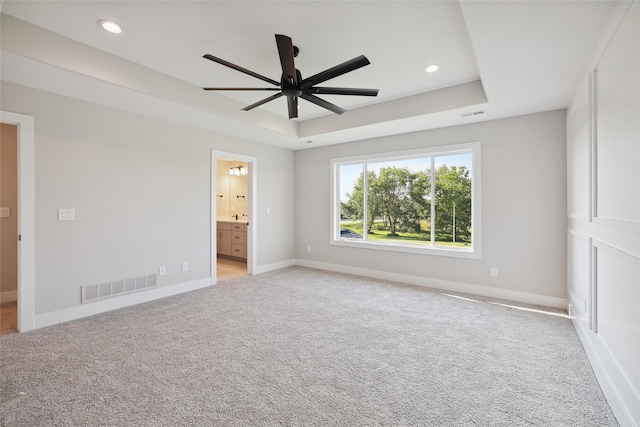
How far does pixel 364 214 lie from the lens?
548cm

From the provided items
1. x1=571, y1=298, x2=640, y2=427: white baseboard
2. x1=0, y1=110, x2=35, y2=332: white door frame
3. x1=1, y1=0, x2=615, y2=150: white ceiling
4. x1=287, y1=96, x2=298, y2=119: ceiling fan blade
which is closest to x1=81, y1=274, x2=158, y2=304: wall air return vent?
x1=0, y1=110, x2=35, y2=332: white door frame

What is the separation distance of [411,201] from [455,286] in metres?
1.49

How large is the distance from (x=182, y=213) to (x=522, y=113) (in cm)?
487

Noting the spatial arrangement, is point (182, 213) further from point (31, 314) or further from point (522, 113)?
point (522, 113)

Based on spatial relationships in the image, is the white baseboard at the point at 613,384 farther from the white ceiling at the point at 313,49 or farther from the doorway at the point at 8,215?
the doorway at the point at 8,215

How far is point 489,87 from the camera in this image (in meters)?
2.98

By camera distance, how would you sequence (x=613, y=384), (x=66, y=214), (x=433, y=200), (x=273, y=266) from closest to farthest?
(x=613, y=384), (x=66, y=214), (x=433, y=200), (x=273, y=266)

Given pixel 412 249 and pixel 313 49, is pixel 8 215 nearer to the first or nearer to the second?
pixel 313 49

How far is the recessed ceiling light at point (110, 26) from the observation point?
→ 2354 millimetres

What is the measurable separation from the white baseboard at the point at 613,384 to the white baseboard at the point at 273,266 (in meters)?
4.50

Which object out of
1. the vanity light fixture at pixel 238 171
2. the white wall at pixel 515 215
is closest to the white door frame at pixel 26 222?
the vanity light fixture at pixel 238 171

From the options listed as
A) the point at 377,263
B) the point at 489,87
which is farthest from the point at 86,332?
the point at 489,87

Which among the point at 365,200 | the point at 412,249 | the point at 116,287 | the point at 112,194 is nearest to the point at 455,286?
the point at 412,249

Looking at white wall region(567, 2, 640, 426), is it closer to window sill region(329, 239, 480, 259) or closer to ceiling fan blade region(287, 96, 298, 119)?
window sill region(329, 239, 480, 259)
